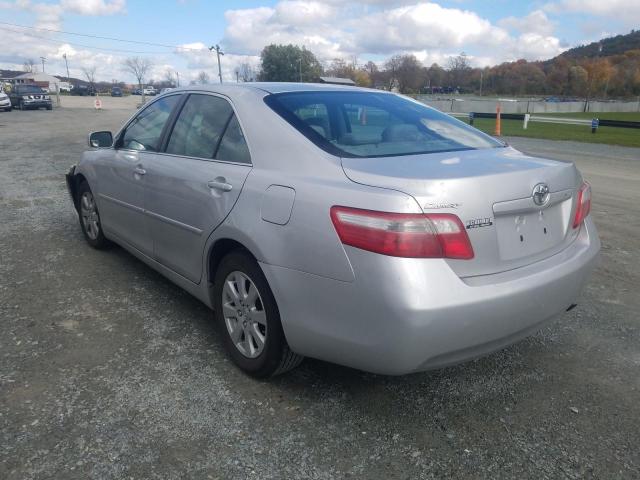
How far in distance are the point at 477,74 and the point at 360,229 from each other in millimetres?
102969

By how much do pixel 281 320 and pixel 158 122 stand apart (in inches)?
85.5

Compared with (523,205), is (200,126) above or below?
above

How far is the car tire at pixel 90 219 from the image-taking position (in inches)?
195

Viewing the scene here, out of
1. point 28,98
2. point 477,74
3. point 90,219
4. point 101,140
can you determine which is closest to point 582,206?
point 101,140

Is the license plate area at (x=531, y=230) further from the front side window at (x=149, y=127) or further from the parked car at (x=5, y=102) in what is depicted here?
the parked car at (x=5, y=102)

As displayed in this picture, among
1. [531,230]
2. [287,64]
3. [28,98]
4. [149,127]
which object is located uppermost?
[287,64]

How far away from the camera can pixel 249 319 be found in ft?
9.25

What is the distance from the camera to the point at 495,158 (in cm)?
264

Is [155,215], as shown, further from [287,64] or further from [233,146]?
[287,64]

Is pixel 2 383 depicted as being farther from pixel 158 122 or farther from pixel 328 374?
pixel 158 122

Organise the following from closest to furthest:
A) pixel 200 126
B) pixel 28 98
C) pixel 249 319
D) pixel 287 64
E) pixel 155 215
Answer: pixel 249 319 < pixel 200 126 < pixel 155 215 < pixel 28 98 < pixel 287 64

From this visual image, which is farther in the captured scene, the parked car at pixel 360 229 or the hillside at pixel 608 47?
the hillside at pixel 608 47

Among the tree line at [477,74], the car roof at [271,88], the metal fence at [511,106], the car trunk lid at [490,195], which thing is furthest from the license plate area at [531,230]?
the tree line at [477,74]

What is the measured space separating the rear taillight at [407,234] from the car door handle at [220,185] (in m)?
0.90
